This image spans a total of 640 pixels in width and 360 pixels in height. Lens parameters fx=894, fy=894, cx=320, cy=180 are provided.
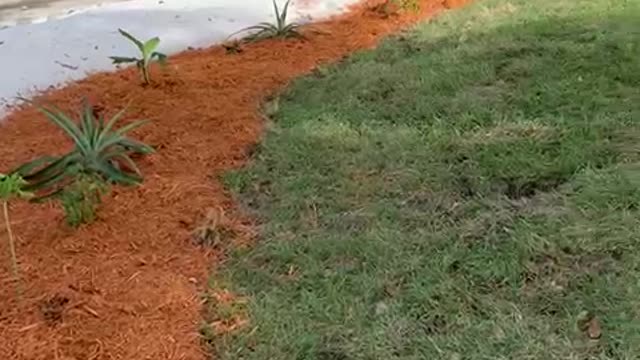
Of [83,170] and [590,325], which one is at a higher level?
[83,170]

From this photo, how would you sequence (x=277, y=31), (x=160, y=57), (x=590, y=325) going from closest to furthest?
(x=590, y=325) < (x=160, y=57) < (x=277, y=31)

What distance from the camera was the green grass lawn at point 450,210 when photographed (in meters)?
2.20

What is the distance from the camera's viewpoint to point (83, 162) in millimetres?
2744

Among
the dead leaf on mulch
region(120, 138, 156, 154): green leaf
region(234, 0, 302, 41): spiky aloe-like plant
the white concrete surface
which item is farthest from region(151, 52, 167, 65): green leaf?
the dead leaf on mulch

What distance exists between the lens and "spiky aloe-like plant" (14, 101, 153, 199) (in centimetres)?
274

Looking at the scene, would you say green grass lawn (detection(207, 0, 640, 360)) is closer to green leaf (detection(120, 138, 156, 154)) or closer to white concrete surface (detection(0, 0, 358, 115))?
green leaf (detection(120, 138, 156, 154))

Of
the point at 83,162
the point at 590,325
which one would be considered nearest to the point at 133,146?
the point at 83,162

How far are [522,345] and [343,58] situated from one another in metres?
2.75

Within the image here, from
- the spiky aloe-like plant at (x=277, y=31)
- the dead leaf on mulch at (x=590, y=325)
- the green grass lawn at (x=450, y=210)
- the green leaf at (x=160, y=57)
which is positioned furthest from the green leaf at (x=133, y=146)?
the spiky aloe-like plant at (x=277, y=31)

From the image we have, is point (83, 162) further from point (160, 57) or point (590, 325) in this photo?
point (590, 325)

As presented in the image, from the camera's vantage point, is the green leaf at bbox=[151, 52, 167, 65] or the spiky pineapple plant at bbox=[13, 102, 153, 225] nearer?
the spiky pineapple plant at bbox=[13, 102, 153, 225]

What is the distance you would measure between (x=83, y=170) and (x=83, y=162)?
58mm

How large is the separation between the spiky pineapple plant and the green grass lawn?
447 millimetres

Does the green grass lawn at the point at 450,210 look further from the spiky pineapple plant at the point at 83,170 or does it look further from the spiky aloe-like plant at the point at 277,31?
the spiky aloe-like plant at the point at 277,31
